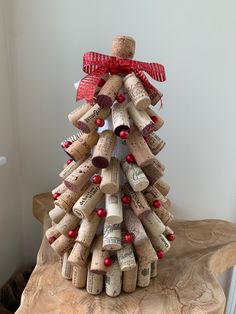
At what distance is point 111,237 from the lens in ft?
1.60

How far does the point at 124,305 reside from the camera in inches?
19.9

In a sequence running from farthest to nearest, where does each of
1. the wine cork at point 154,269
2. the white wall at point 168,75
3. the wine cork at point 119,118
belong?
the white wall at point 168,75
the wine cork at point 154,269
the wine cork at point 119,118

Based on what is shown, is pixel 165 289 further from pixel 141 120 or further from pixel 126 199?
pixel 141 120

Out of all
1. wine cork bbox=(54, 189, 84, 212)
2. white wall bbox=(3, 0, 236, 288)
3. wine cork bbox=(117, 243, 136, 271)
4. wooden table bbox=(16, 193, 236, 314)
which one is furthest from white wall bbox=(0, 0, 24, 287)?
wine cork bbox=(117, 243, 136, 271)

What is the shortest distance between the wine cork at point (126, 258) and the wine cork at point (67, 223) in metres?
0.09

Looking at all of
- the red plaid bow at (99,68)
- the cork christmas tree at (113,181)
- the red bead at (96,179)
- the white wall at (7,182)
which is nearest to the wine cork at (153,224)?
the cork christmas tree at (113,181)

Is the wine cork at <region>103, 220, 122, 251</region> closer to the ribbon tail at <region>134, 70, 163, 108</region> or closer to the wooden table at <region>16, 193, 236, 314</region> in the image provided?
the wooden table at <region>16, 193, 236, 314</region>

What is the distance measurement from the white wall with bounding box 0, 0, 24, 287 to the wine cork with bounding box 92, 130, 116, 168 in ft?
1.33

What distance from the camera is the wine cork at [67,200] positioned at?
52 centimetres

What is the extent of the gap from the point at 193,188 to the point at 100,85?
473 millimetres

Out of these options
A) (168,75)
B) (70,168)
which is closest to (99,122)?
(70,168)

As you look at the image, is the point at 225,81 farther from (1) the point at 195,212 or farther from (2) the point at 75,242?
(2) the point at 75,242

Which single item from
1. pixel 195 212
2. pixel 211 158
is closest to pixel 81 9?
pixel 211 158

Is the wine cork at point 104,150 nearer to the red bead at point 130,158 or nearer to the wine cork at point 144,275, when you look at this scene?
the red bead at point 130,158
